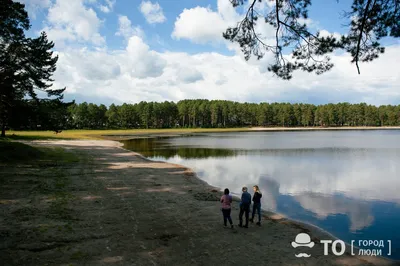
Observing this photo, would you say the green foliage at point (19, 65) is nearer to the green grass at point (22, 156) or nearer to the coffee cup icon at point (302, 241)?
the green grass at point (22, 156)

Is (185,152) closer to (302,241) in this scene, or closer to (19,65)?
(19,65)

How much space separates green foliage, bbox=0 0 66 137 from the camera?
30.8 meters

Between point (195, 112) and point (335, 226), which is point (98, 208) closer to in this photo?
point (335, 226)

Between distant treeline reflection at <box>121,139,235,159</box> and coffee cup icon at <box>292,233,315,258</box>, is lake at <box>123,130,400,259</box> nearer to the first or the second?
coffee cup icon at <box>292,233,315,258</box>

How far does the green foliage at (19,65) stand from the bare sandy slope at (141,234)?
16484 mm

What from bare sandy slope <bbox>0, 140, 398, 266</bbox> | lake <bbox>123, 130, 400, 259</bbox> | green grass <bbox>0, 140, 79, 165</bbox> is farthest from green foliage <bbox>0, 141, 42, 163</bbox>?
lake <bbox>123, 130, 400, 259</bbox>

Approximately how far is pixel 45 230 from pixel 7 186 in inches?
432

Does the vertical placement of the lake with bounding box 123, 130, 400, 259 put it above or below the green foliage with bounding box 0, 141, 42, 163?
below

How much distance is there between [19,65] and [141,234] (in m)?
30.5

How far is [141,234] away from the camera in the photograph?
13.2 meters

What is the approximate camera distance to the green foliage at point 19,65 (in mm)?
30769

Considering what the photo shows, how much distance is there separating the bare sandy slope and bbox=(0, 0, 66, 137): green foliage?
16484mm

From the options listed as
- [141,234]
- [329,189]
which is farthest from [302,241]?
[329,189]

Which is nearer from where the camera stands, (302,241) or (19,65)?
(302,241)
